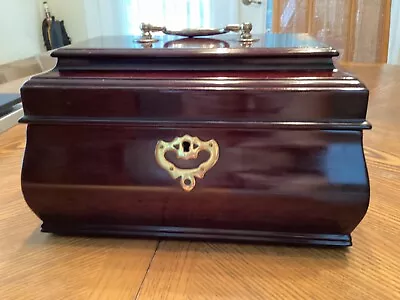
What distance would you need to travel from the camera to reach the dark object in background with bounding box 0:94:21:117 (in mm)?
1014

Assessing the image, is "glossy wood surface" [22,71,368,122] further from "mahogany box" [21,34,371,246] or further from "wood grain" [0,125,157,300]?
"wood grain" [0,125,157,300]

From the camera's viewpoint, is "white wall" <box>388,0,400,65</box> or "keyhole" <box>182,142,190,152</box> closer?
"keyhole" <box>182,142,190,152</box>

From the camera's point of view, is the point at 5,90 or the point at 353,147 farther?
the point at 5,90

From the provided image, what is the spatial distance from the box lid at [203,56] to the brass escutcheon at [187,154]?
101mm

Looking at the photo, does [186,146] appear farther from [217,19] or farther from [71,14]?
[71,14]

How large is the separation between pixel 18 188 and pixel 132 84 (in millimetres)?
310

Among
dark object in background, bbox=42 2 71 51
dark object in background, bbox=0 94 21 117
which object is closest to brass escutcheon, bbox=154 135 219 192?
dark object in background, bbox=0 94 21 117

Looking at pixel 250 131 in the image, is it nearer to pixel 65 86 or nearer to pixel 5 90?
pixel 65 86

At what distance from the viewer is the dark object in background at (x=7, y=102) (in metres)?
1.01

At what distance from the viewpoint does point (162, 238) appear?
1.77 ft

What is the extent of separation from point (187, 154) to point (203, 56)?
0.42ft

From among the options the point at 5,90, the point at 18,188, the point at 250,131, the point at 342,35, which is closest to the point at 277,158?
the point at 250,131

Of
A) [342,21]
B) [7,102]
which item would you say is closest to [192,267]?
[7,102]

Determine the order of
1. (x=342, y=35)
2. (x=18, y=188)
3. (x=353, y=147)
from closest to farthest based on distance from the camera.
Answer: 1. (x=353, y=147)
2. (x=18, y=188)
3. (x=342, y=35)
